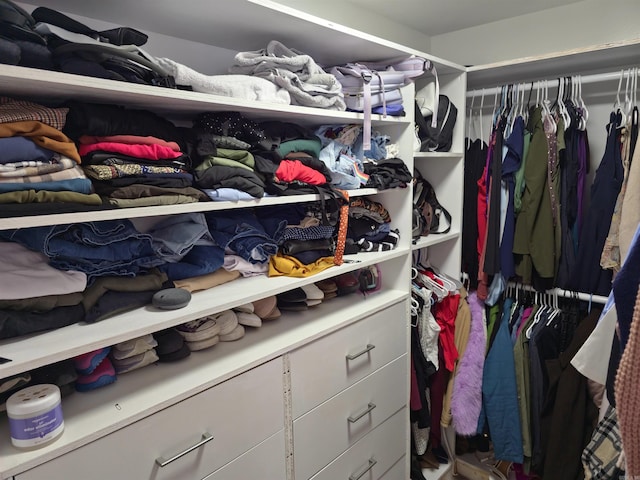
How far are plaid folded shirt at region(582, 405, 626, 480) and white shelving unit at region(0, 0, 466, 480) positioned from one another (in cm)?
76

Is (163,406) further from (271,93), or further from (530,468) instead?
(530,468)

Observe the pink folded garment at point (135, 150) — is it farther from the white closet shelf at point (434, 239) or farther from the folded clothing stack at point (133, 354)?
the white closet shelf at point (434, 239)

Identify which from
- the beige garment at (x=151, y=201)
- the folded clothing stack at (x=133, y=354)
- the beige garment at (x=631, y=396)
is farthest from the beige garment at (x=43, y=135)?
the beige garment at (x=631, y=396)

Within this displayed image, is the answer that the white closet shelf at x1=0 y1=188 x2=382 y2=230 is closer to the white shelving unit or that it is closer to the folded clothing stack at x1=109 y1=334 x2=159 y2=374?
the white shelving unit

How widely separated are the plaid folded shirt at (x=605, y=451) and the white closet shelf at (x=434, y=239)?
3.08ft

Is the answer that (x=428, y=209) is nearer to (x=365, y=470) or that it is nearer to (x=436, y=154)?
(x=436, y=154)

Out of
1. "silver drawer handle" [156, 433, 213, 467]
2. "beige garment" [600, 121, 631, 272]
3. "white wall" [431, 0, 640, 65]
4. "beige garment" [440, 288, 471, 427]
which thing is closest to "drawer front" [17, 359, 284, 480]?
"silver drawer handle" [156, 433, 213, 467]

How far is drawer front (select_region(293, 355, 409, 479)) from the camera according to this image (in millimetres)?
1484

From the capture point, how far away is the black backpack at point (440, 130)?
6.55 ft

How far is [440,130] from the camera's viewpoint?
211 centimetres

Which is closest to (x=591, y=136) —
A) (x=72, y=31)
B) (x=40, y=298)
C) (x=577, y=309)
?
(x=577, y=309)

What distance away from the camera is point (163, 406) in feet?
3.56

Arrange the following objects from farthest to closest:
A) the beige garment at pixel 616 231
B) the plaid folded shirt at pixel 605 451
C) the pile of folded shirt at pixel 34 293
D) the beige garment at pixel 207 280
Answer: the beige garment at pixel 616 231
the plaid folded shirt at pixel 605 451
the beige garment at pixel 207 280
the pile of folded shirt at pixel 34 293

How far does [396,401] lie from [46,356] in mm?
1446
